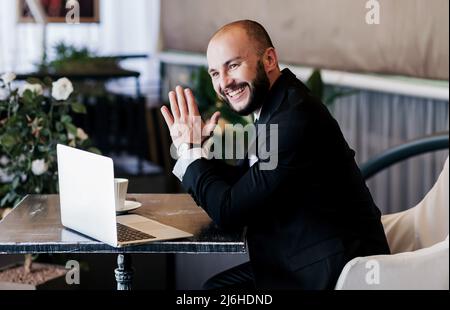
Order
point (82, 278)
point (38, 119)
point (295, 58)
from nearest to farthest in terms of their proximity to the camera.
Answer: point (38, 119)
point (82, 278)
point (295, 58)

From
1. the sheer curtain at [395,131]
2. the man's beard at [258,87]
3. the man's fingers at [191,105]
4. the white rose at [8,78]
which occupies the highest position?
the man's beard at [258,87]

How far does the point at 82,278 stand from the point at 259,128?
1.46 meters

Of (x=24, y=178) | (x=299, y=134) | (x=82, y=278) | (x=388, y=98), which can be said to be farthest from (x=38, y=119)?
(x=388, y=98)

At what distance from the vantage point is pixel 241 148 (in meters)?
4.59

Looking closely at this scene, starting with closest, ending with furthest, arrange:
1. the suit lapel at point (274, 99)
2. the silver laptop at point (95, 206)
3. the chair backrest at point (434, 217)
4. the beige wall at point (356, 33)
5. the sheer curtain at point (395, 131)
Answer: the silver laptop at point (95, 206) < the suit lapel at point (274, 99) < the chair backrest at point (434, 217) < the beige wall at point (356, 33) < the sheer curtain at point (395, 131)

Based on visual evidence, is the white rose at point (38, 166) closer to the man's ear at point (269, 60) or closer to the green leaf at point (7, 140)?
the green leaf at point (7, 140)

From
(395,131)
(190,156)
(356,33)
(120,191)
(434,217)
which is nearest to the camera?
(190,156)

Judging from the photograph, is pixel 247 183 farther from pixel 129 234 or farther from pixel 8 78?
pixel 8 78

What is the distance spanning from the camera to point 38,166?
3.29 m

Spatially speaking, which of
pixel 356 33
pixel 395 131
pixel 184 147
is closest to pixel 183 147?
pixel 184 147

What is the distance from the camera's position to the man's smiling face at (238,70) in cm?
234

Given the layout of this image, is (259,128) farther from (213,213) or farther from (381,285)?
(381,285)

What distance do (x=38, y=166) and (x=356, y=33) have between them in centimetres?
209

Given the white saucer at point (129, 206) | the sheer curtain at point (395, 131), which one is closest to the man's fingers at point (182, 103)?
the white saucer at point (129, 206)
